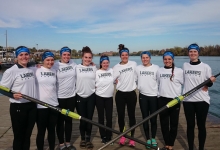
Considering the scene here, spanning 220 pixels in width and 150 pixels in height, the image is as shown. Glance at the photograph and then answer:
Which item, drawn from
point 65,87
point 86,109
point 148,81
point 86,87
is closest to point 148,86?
point 148,81

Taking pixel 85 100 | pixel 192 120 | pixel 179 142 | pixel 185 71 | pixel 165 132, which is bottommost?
pixel 179 142

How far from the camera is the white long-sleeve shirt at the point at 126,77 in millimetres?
4457

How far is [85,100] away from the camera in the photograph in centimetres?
435

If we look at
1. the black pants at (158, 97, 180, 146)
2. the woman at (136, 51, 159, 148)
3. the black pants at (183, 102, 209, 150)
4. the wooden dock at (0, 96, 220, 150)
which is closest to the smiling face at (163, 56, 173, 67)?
the woman at (136, 51, 159, 148)

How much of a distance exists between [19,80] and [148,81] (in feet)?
8.52

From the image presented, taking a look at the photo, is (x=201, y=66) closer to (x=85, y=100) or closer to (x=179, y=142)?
(x=179, y=142)

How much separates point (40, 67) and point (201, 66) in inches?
124

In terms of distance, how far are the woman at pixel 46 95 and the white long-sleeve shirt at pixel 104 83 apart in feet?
3.33

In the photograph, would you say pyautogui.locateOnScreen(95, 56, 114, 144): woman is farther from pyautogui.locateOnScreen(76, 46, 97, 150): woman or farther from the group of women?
pyautogui.locateOnScreen(76, 46, 97, 150): woman

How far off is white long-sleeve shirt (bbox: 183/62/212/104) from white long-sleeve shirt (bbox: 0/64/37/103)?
2987mm

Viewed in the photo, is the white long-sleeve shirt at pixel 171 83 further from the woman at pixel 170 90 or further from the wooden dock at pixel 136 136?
the wooden dock at pixel 136 136

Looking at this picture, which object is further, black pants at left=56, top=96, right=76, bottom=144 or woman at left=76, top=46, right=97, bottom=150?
woman at left=76, top=46, right=97, bottom=150

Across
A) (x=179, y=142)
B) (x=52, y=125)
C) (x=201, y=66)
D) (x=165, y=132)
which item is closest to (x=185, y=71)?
(x=201, y=66)

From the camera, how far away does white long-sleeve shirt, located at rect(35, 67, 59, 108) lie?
3666 millimetres
